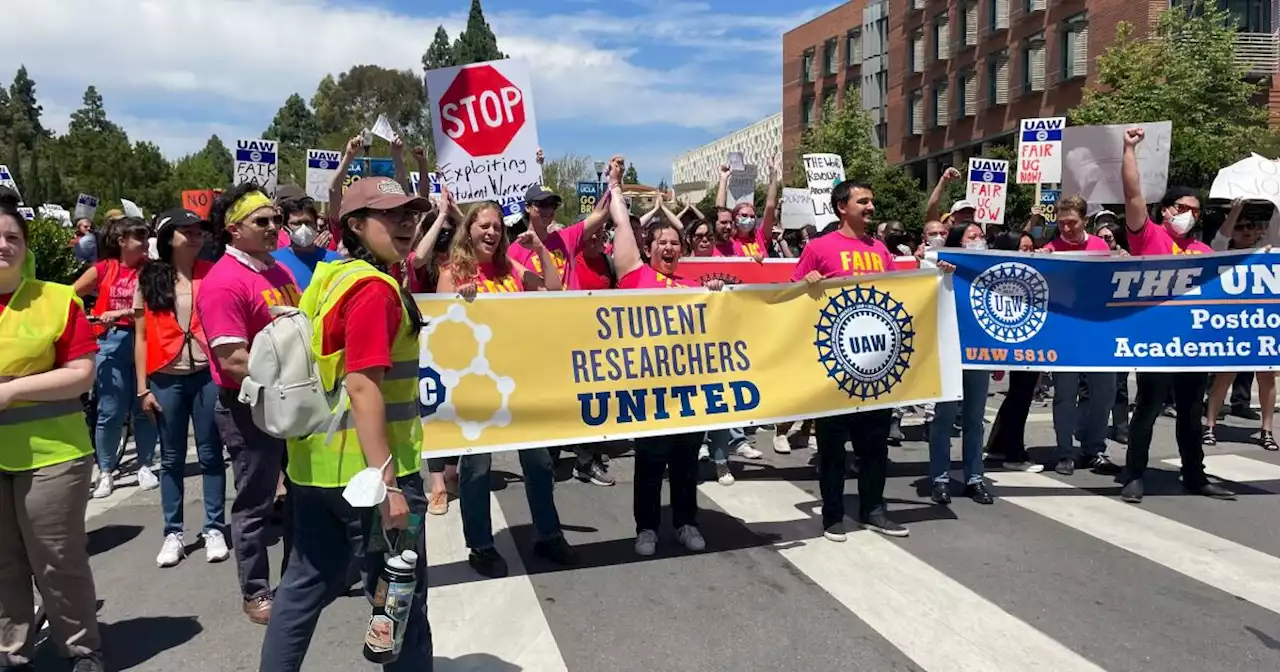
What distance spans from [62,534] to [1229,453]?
887 cm

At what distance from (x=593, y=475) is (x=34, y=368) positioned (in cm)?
452

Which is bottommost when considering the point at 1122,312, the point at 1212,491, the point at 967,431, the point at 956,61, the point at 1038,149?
the point at 1212,491

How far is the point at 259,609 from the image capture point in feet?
15.0

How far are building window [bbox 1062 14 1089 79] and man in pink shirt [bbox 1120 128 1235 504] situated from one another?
3894 centimetres

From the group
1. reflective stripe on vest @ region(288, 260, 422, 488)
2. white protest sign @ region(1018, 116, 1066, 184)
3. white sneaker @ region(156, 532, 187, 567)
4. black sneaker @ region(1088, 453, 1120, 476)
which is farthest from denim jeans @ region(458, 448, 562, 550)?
white protest sign @ region(1018, 116, 1066, 184)

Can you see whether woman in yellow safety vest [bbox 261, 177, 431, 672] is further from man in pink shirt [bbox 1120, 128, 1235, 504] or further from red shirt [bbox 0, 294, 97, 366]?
man in pink shirt [bbox 1120, 128, 1235, 504]

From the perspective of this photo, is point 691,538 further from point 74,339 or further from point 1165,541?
point 74,339

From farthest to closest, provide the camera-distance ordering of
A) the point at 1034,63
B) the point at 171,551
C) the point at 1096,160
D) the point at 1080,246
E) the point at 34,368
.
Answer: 1. the point at 1034,63
2. the point at 1096,160
3. the point at 1080,246
4. the point at 171,551
5. the point at 34,368

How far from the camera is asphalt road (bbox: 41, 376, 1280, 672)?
412 centimetres

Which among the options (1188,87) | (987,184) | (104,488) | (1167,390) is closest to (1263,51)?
(1188,87)

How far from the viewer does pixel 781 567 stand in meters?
5.31

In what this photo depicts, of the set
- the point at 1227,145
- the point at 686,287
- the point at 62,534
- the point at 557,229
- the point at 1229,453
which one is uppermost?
the point at 1227,145

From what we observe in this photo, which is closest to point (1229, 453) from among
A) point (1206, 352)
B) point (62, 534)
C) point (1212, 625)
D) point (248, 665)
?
point (1206, 352)

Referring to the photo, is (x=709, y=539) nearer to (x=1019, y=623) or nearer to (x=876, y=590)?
(x=876, y=590)
